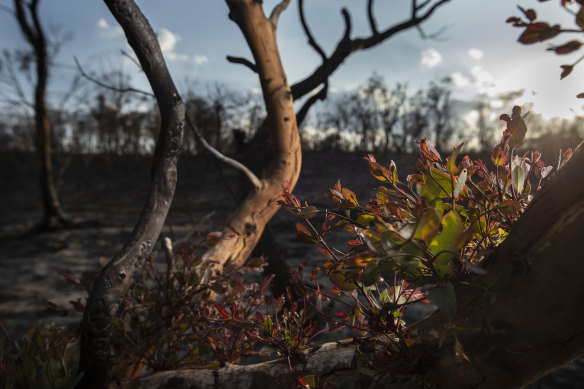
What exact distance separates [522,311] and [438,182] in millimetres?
336

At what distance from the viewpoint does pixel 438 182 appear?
0.87 meters

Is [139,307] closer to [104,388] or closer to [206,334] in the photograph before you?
[206,334]

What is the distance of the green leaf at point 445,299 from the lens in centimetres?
64

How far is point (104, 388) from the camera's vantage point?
3.74 feet

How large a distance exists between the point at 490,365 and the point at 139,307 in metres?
1.53

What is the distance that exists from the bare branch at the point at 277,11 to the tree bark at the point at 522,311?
1.90m

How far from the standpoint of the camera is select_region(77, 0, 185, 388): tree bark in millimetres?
1106

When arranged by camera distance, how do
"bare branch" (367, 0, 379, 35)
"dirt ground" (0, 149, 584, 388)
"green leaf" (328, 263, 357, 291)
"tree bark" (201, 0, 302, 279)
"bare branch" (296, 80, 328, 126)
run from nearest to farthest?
"green leaf" (328, 263, 357, 291), "tree bark" (201, 0, 302, 279), "bare branch" (296, 80, 328, 126), "bare branch" (367, 0, 379, 35), "dirt ground" (0, 149, 584, 388)

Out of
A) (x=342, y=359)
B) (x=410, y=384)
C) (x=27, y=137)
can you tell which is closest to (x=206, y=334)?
(x=342, y=359)

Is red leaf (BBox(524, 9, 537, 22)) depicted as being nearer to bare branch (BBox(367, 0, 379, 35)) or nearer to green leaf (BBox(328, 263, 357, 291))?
green leaf (BBox(328, 263, 357, 291))

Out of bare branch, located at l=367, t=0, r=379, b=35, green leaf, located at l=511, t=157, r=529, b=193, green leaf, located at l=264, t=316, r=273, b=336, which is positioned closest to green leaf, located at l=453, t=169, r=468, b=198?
green leaf, located at l=511, t=157, r=529, b=193

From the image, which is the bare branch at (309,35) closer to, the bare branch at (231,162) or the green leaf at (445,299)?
the bare branch at (231,162)

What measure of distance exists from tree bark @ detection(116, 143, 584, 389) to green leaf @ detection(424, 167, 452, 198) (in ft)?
0.65

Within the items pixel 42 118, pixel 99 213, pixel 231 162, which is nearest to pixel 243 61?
pixel 231 162
